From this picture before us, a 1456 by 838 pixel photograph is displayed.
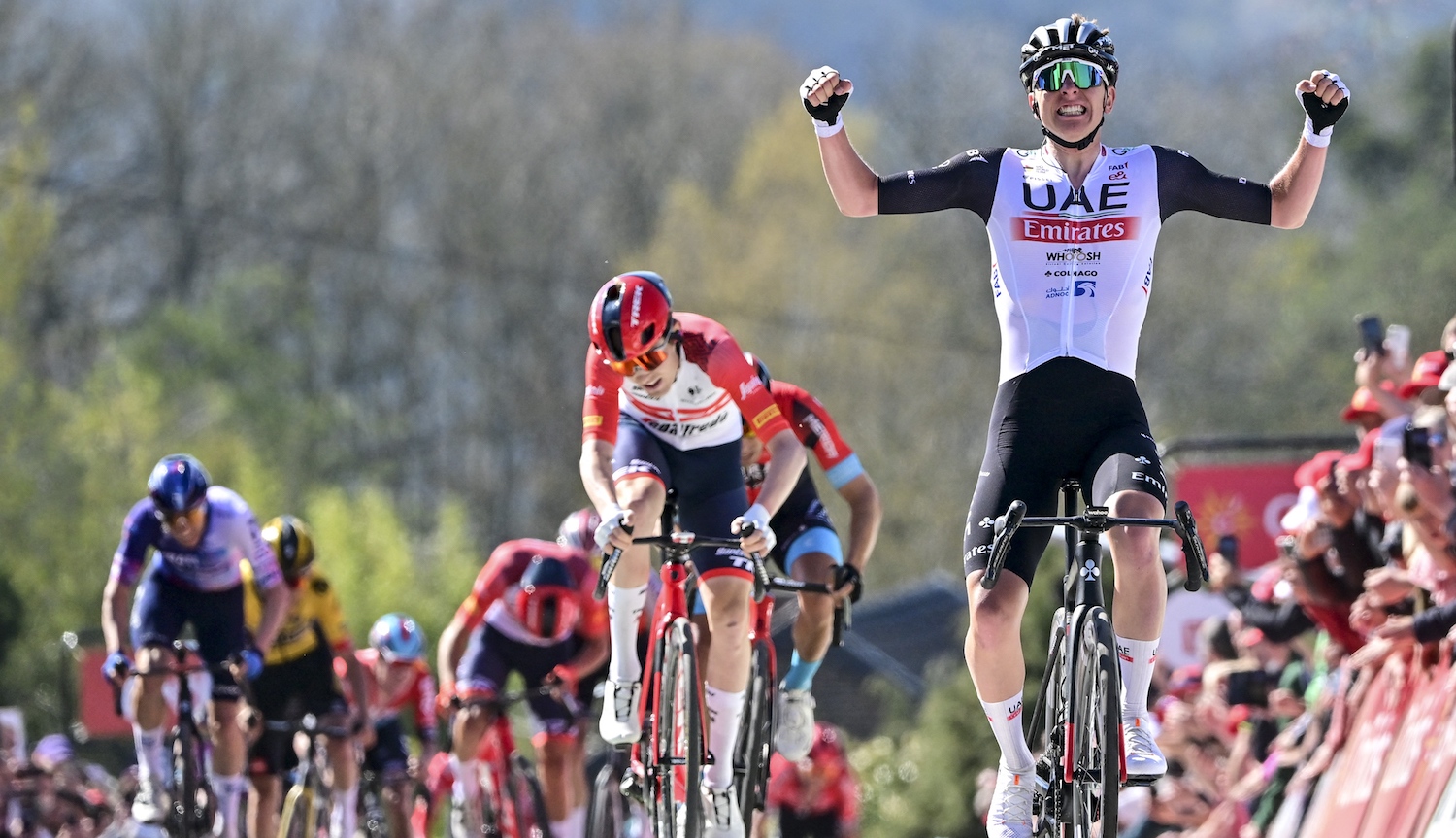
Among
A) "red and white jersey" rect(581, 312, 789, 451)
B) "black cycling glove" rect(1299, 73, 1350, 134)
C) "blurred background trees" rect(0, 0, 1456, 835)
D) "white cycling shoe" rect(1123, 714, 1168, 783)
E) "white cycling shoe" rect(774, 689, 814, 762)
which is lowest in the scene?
"white cycling shoe" rect(1123, 714, 1168, 783)

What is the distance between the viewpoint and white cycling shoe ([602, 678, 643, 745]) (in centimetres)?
873

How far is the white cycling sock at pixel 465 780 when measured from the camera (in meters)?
12.4

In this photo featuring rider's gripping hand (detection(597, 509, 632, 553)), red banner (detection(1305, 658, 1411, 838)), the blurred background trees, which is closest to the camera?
rider's gripping hand (detection(597, 509, 632, 553))

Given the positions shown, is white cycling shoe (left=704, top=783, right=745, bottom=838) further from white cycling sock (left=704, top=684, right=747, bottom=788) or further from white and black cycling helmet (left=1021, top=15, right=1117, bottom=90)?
white and black cycling helmet (left=1021, top=15, right=1117, bottom=90)

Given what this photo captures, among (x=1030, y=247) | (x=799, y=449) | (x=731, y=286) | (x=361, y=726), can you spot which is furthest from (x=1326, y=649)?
(x=731, y=286)

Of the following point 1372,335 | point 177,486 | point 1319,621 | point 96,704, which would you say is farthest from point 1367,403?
point 96,704

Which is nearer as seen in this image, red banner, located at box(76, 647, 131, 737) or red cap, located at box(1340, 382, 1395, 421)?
red cap, located at box(1340, 382, 1395, 421)

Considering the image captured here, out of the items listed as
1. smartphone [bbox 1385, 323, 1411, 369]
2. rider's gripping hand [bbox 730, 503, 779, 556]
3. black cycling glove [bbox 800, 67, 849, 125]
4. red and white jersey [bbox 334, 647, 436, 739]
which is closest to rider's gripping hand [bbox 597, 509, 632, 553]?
rider's gripping hand [bbox 730, 503, 779, 556]

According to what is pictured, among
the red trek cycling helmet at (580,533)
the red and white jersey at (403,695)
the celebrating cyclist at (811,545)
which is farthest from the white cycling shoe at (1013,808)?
the red and white jersey at (403,695)

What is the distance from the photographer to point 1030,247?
24.0 ft

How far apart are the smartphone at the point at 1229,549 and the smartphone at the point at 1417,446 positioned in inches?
224

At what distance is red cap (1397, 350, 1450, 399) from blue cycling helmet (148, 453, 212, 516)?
20.6 ft

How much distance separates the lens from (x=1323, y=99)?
720cm

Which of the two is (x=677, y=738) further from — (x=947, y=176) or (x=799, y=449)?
(x=947, y=176)
